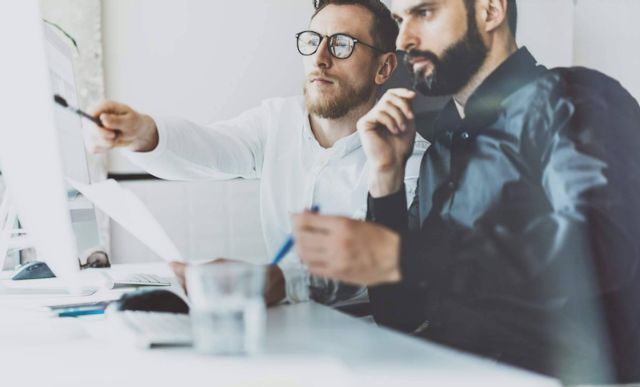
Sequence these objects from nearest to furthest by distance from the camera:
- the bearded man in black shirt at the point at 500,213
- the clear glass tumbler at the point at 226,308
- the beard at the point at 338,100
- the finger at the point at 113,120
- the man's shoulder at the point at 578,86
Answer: the clear glass tumbler at the point at 226,308
the bearded man in black shirt at the point at 500,213
the man's shoulder at the point at 578,86
the finger at the point at 113,120
the beard at the point at 338,100

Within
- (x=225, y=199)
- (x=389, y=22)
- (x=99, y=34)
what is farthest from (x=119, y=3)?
(x=389, y=22)

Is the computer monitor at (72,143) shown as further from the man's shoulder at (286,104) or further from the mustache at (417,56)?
the mustache at (417,56)

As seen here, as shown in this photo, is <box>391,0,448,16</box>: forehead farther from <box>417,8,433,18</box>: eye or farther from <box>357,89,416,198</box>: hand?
<box>357,89,416,198</box>: hand

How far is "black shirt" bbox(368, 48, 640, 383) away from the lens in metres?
1.13

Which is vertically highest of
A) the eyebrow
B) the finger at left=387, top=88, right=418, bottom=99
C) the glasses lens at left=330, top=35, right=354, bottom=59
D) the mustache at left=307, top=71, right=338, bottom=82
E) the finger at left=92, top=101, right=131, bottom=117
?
the eyebrow

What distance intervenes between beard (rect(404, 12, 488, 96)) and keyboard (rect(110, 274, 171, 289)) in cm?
65

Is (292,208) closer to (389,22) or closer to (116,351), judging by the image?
(389,22)

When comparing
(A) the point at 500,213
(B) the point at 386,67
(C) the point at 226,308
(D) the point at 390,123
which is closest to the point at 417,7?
(B) the point at 386,67

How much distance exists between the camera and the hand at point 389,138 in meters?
1.33

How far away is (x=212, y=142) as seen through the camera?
1.53 metres

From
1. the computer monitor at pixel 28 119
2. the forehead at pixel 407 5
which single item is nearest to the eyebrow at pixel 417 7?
the forehead at pixel 407 5

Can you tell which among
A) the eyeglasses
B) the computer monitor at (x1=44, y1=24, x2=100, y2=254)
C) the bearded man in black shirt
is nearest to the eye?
the bearded man in black shirt

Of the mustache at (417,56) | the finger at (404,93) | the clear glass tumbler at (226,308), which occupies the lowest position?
the clear glass tumbler at (226,308)

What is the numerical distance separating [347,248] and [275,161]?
0.55m
